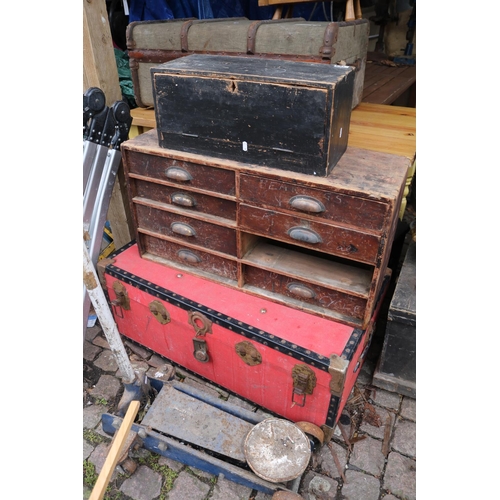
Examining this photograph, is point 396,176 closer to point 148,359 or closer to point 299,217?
point 299,217

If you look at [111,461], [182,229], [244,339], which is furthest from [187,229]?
[111,461]

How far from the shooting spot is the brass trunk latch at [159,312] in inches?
97.2

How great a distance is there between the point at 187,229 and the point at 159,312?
1.97 feet

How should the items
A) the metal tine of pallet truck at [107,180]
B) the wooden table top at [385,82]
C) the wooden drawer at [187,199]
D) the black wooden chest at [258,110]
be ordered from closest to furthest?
the black wooden chest at [258,110] < the wooden drawer at [187,199] < the metal tine of pallet truck at [107,180] < the wooden table top at [385,82]

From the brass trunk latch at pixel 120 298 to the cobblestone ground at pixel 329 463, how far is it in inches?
20.3

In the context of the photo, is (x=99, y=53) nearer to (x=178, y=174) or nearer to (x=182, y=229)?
(x=178, y=174)

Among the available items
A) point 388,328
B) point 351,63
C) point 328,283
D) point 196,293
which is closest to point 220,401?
point 196,293

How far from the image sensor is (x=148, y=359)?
286cm

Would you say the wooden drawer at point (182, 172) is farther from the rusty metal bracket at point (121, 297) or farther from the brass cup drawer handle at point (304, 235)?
the rusty metal bracket at point (121, 297)

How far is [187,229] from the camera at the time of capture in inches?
92.8

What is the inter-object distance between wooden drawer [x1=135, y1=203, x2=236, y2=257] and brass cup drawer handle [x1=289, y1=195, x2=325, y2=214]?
0.46 meters

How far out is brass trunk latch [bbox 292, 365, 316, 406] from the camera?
203 cm

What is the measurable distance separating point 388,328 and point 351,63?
1.86 m

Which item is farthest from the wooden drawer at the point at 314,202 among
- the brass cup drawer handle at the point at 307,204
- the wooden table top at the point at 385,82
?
the wooden table top at the point at 385,82
